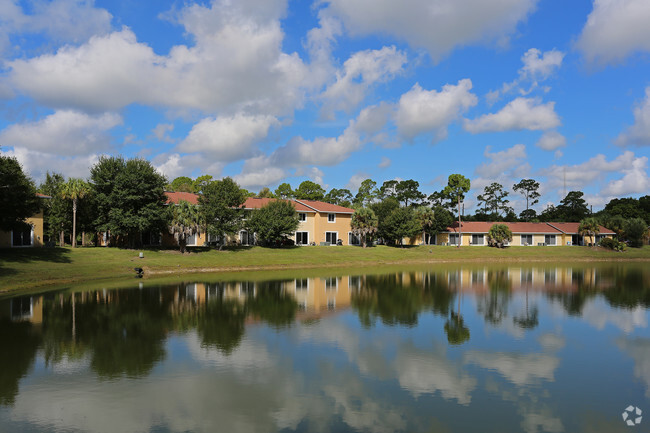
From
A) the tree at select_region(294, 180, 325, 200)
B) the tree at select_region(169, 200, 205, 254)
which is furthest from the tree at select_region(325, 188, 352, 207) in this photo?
the tree at select_region(169, 200, 205, 254)

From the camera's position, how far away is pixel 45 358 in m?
15.0

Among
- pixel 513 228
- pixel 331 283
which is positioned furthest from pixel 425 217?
pixel 331 283

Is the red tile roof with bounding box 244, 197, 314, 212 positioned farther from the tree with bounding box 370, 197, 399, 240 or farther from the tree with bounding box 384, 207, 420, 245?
the tree with bounding box 384, 207, 420, 245

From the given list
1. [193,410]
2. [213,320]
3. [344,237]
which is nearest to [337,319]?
[213,320]

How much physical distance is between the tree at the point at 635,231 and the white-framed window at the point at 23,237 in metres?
92.9

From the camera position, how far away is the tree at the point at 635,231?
3182 inches

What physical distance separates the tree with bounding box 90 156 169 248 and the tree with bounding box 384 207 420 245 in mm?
35479

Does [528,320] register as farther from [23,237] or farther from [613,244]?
[613,244]

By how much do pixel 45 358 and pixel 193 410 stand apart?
755 centimetres

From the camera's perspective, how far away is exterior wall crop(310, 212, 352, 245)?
68250 millimetres

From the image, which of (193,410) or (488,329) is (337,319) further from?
(193,410)

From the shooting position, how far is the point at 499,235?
252 ft

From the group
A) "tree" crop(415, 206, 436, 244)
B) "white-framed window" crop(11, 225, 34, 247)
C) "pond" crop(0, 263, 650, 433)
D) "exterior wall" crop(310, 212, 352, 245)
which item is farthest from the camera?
"tree" crop(415, 206, 436, 244)

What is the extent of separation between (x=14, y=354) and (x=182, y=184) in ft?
283
